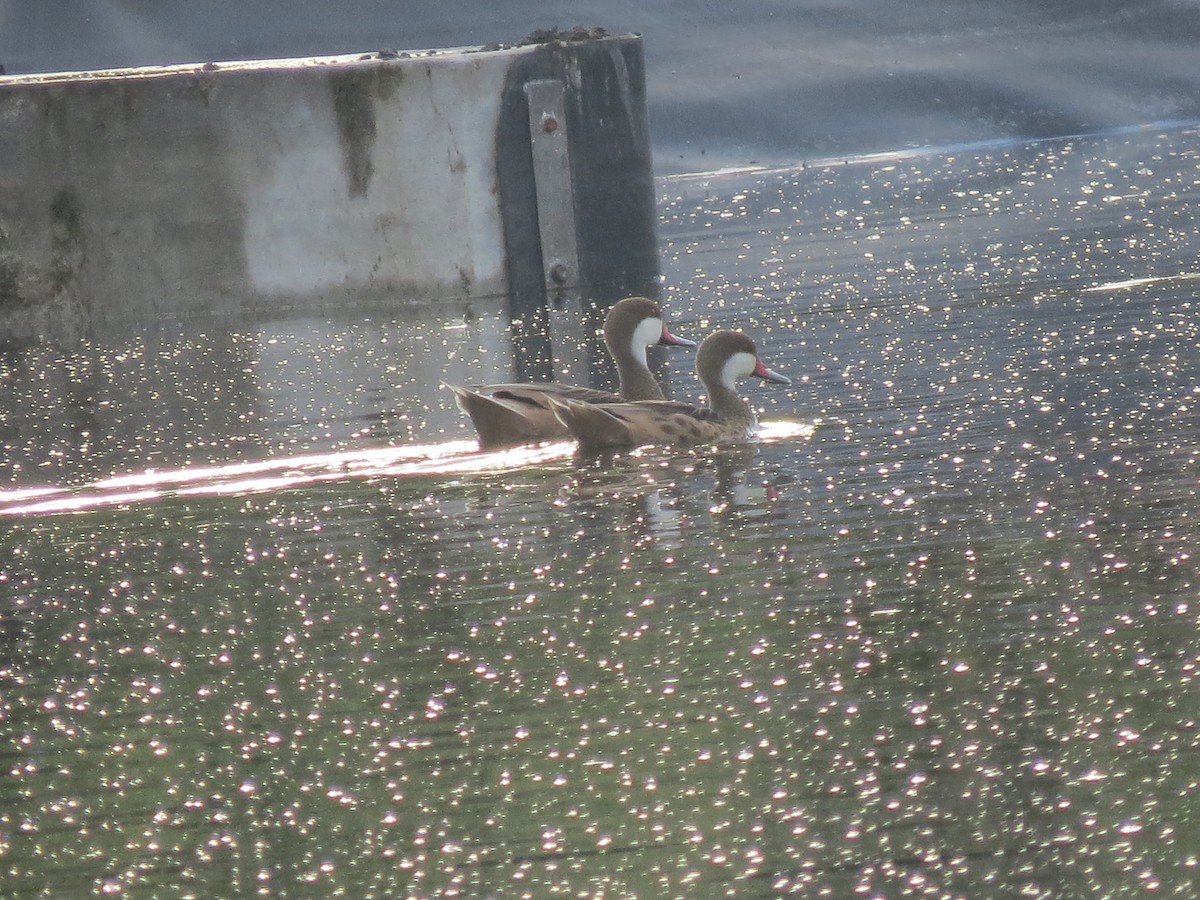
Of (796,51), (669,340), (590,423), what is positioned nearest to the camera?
(590,423)

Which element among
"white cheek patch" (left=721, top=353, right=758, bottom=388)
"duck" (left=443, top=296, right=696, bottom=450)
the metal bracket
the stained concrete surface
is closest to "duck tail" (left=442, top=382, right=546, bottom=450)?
"duck" (left=443, top=296, right=696, bottom=450)

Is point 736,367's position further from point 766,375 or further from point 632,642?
point 632,642

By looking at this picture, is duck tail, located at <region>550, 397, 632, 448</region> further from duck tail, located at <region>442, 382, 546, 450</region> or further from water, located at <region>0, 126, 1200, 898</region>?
duck tail, located at <region>442, 382, 546, 450</region>

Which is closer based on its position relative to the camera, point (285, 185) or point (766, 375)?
point (766, 375)

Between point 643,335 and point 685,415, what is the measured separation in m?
1.32

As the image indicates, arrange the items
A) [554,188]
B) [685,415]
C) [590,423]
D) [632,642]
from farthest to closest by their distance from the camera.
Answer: [554,188] → [685,415] → [590,423] → [632,642]

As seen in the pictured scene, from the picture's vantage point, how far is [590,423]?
891 cm

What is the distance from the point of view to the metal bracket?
56.8 ft

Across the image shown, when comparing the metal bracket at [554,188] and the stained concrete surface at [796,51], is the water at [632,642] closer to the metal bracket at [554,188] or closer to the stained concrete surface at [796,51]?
the metal bracket at [554,188]

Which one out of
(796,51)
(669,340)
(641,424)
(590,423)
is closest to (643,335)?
(669,340)

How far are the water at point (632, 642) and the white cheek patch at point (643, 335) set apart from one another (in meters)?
0.60

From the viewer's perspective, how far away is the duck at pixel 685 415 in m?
8.93

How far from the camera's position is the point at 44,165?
17.5 metres

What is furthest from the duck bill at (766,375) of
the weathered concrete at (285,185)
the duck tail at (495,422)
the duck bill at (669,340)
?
the weathered concrete at (285,185)
